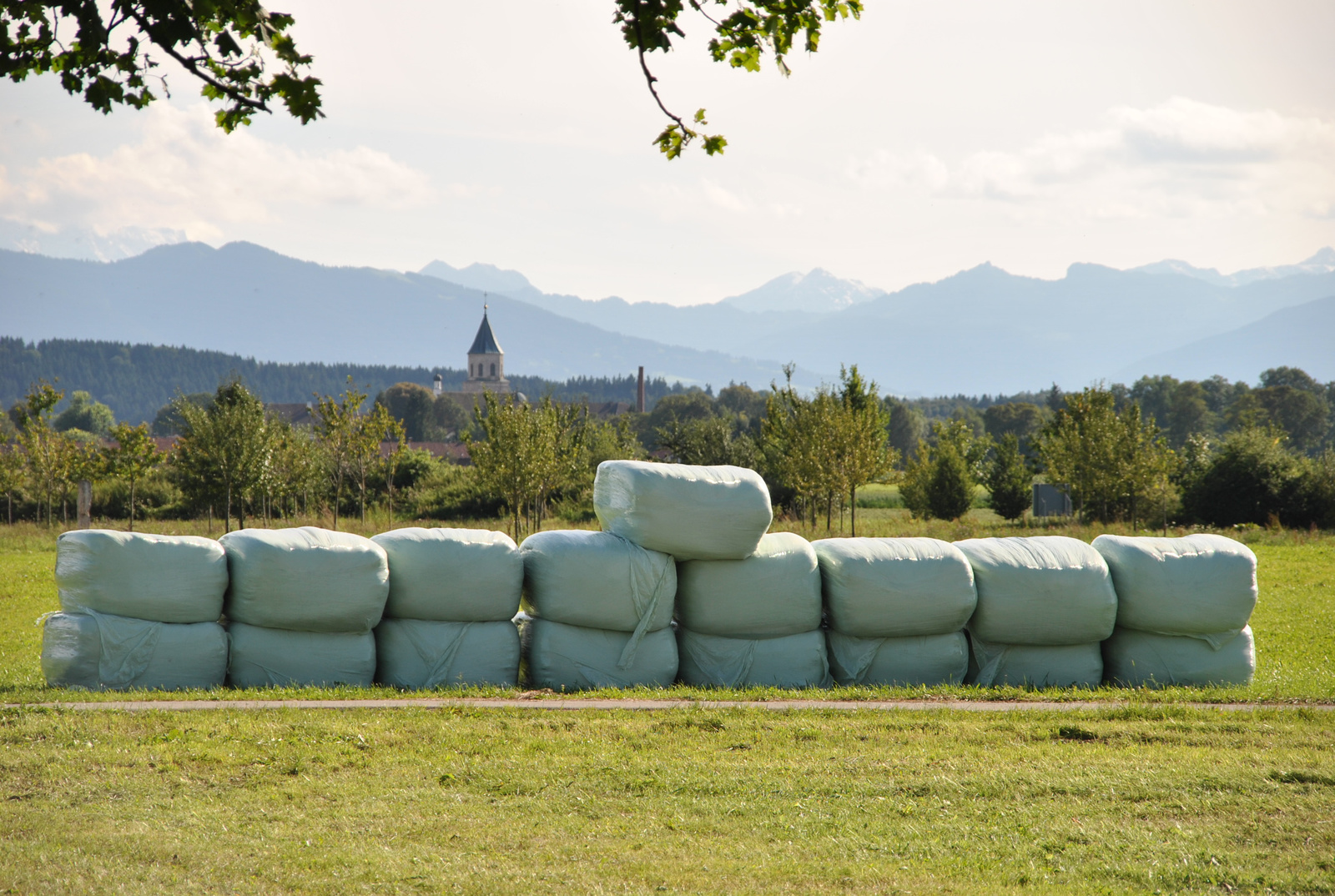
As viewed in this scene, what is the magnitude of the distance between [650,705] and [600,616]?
108 centimetres

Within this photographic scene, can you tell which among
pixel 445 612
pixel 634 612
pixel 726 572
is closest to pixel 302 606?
pixel 445 612

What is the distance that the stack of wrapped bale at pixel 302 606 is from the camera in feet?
24.9

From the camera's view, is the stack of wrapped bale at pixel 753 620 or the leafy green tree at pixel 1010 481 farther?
the leafy green tree at pixel 1010 481

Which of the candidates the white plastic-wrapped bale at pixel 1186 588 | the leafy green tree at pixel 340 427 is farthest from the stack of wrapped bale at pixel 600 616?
the leafy green tree at pixel 340 427

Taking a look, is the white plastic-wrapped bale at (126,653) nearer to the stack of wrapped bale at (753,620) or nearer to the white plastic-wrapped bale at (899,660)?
the stack of wrapped bale at (753,620)

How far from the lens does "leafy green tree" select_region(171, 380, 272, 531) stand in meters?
23.0

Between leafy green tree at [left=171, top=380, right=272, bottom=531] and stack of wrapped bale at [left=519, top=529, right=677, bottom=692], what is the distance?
55.6ft

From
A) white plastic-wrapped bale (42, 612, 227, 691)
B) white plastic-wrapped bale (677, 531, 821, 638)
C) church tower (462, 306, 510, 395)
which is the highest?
church tower (462, 306, 510, 395)

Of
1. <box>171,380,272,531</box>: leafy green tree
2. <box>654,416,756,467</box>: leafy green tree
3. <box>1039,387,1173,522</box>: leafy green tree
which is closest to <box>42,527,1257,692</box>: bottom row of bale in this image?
<box>171,380,272,531</box>: leafy green tree

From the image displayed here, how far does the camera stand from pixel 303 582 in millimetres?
7598

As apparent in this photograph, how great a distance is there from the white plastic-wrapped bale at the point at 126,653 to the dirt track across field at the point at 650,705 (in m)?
0.51

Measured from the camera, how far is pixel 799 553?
8.33m

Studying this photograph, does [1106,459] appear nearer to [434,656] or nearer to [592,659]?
[592,659]

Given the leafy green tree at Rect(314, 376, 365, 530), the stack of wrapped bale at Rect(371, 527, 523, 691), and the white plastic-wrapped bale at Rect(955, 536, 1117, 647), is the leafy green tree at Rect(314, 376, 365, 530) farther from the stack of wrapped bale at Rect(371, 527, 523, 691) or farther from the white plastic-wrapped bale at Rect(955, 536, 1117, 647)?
the white plastic-wrapped bale at Rect(955, 536, 1117, 647)
